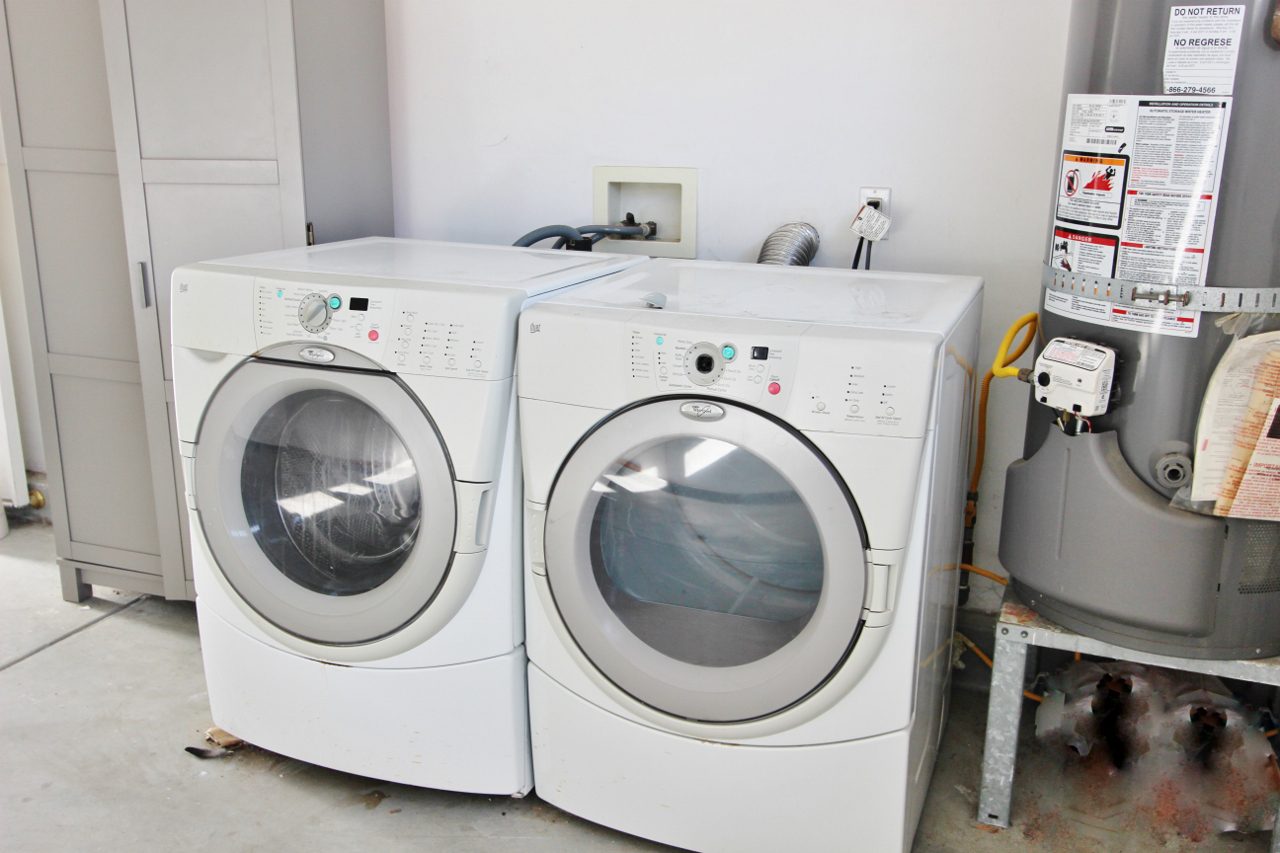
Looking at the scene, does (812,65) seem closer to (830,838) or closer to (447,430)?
(447,430)

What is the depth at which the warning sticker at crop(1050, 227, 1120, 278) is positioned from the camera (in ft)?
5.10

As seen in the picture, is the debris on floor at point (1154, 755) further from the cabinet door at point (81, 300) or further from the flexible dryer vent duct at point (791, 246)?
the cabinet door at point (81, 300)

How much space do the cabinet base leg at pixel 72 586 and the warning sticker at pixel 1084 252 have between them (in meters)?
2.36

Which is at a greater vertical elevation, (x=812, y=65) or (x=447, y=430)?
(x=812, y=65)

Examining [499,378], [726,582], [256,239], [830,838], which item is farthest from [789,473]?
[256,239]

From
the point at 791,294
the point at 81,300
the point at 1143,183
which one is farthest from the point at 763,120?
the point at 81,300

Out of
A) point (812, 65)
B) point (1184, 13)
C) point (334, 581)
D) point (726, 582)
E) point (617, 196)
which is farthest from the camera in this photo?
point (617, 196)

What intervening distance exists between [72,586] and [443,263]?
144 cm

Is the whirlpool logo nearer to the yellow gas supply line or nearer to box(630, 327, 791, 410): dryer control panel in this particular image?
box(630, 327, 791, 410): dryer control panel

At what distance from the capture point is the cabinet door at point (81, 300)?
2.27 meters

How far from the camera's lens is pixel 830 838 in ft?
5.26

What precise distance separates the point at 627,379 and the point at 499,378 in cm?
22

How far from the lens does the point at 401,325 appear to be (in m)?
1.64

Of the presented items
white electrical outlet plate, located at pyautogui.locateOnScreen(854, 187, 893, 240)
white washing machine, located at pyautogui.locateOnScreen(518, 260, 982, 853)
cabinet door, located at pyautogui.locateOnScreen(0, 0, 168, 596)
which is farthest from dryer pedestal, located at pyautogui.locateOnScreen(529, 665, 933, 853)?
cabinet door, located at pyautogui.locateOnScreen(0, 0, 168, 596)
